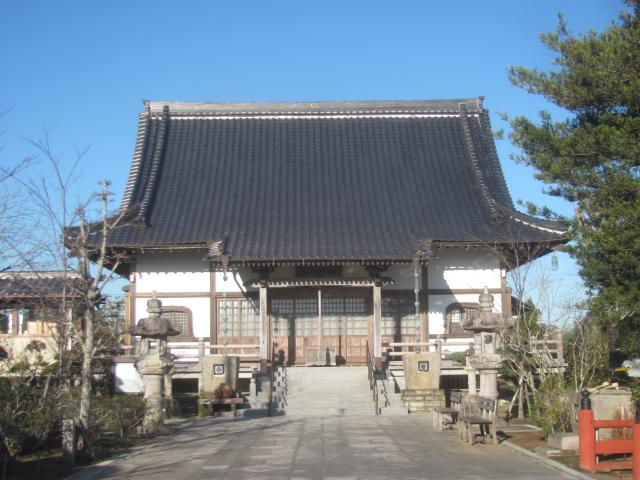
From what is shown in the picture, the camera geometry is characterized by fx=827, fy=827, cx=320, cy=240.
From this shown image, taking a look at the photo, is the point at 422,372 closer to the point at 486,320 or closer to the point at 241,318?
the point at 486,320

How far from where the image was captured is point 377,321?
83.0 feet

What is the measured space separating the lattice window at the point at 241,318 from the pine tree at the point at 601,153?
44.3 ft

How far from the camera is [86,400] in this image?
14.2m

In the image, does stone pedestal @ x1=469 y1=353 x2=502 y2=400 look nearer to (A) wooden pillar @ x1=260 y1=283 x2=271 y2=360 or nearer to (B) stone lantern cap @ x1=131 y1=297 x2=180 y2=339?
(B) stone lantern cap @ x1=131 y1=297 x2=180 y2=339

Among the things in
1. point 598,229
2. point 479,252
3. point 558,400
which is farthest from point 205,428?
point 479,252

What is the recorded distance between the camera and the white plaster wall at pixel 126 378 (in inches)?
928

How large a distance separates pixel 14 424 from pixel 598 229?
33.9 ft

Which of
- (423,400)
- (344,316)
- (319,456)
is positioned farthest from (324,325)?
(319,456)

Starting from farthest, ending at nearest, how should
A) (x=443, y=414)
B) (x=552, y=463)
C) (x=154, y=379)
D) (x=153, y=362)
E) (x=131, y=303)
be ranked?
(x=131, y=303) < (x=154, y=379) < (x=153, y=362) < (x=443, y=414) < (x=552, y=463)

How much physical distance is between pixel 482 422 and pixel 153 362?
7152mm

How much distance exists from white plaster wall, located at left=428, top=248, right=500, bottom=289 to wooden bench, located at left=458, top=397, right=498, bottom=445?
35.8ft

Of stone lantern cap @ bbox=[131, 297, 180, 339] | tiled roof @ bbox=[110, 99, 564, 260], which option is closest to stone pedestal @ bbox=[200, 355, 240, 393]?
stone lantern cap @ bbox=[131, 297, 180, 339]

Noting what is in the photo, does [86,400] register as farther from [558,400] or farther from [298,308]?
[298,308]

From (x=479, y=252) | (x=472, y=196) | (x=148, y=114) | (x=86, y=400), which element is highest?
(x=148, y=114)
